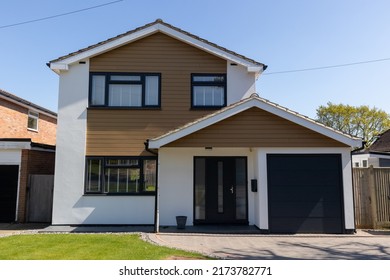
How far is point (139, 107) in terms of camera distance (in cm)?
1176

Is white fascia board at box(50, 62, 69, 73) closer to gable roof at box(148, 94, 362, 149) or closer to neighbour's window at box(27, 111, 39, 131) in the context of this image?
gable roof at box(148, 94, 362, 149)

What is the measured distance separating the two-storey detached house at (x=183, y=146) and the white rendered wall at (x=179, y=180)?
0.04 m

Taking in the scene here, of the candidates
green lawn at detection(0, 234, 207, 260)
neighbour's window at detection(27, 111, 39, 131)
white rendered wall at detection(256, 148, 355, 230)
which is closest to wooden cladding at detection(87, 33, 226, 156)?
white rendered wall at detection(256, 148, 355, 230)

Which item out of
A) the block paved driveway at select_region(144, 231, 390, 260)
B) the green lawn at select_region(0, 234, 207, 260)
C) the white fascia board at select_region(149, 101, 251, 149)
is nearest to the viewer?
the green lawn at select_region(0, 234, 207, 260)

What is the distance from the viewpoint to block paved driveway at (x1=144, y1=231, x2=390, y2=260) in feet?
24.0

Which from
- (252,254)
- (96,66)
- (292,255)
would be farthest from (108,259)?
(96,66)

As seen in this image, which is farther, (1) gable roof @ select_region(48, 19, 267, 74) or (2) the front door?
(1) gable roof @ select_region(48, 19, 267, 74)

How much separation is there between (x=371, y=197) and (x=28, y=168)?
42.1ft

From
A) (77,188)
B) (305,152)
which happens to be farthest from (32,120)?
(305,152)

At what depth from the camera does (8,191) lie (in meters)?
12.4

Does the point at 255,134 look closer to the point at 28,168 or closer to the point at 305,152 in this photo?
the point at 305,152

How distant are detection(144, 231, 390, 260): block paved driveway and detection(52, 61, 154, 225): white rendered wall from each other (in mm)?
1934

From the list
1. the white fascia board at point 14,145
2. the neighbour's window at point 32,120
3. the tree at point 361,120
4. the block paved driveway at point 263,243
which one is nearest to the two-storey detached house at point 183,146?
the block paved driveway at point 263,243

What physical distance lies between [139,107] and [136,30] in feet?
9.65
